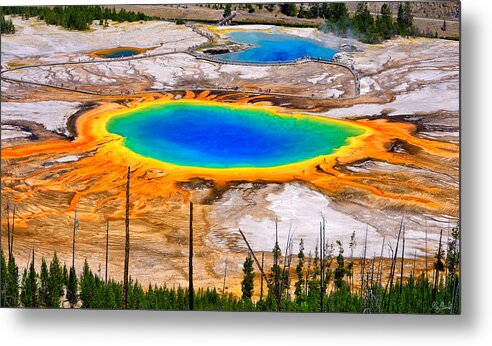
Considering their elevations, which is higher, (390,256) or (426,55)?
(426,55)

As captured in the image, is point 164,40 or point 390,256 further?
point 164,40

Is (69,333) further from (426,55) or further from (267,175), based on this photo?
(426,55)

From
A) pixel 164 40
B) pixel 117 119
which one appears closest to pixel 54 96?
pixel 117 119

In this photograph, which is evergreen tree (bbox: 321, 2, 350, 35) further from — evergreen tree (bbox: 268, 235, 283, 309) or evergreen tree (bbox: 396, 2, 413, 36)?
evergreen tree (bbox: 268, 235, 283, 309)

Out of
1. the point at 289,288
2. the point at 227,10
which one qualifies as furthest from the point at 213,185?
the point at 227,10

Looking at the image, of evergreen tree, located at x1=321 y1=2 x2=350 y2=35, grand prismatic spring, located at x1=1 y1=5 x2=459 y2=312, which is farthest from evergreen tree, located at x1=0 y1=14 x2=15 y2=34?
evergreen tree, located at x1=321 y1=2 x2=350 y2=35

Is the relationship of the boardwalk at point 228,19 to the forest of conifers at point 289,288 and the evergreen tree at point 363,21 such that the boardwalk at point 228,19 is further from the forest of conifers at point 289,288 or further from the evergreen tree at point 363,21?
the forest of conifers at point 289,288
